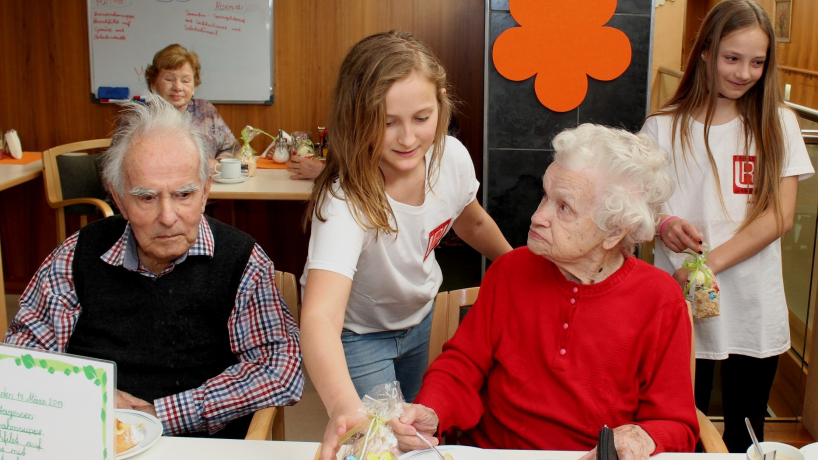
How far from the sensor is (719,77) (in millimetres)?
2277

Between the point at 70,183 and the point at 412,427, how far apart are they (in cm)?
371

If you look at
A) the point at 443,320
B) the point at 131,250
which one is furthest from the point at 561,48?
the point at 131,250

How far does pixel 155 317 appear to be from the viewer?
1.84 metres

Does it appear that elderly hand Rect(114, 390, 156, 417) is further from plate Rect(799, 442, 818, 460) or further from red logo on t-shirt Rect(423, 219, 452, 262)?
plate Rect(799, 442, 818, 460)

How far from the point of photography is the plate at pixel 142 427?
1.41 meters

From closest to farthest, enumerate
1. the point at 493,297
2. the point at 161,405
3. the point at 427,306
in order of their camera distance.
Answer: the point at 161,405 → the point at 493,297 → the point at 427,306

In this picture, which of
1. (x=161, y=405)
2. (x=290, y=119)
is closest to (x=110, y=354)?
(x=161, y=405)

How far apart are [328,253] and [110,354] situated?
0.65 metres

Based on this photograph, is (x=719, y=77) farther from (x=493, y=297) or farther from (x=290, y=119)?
(x=290, y=119)

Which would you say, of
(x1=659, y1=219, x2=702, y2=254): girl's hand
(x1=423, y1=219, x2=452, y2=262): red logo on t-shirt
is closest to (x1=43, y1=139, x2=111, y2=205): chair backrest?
(x1=423, y1=219, x2=452, y2=262): red logo on t-shirt

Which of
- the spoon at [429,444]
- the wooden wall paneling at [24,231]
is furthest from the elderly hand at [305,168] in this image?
the spoon at [429,444]

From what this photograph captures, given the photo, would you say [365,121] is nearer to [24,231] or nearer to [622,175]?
[622,175]

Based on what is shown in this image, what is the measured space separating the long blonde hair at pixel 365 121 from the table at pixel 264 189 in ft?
6.52

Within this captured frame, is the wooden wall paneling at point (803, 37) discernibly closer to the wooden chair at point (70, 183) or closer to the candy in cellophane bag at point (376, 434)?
the wooden chair at point (70, 183)
